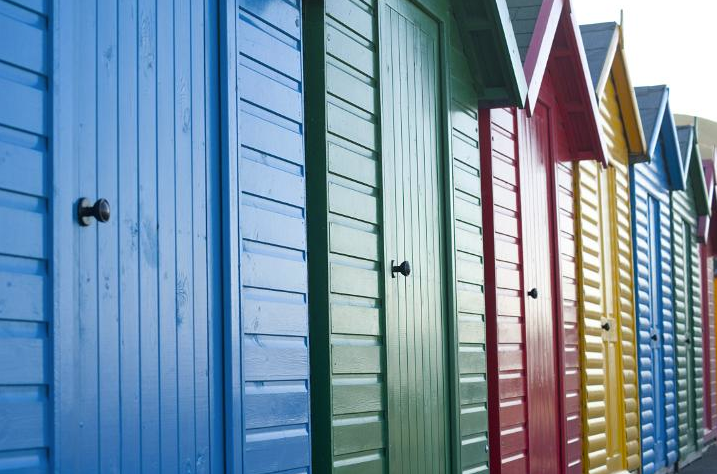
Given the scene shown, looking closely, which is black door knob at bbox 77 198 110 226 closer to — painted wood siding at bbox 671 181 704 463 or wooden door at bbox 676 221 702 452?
painted wood siding at bbox 671 181 704 463

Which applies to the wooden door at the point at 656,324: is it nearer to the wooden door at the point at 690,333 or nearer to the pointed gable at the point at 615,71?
the pointed gable at the point at 615,71

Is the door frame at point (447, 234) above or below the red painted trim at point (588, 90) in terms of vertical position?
below

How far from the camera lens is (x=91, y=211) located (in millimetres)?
3693

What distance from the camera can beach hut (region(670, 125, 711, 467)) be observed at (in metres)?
17.5

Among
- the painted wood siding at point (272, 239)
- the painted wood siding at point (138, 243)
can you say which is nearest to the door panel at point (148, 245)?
the painted wood siding at point (138, 243)

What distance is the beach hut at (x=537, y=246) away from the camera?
869cm

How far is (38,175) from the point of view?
11.5 feet

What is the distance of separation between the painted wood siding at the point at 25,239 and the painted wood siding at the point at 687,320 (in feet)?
48.3

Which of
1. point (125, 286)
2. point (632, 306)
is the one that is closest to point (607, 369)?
point (632, 306)

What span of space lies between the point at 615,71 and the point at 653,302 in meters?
3.43

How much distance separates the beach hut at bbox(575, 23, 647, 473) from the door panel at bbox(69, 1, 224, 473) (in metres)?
7.26

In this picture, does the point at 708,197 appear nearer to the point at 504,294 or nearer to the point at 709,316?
the point at 709,316

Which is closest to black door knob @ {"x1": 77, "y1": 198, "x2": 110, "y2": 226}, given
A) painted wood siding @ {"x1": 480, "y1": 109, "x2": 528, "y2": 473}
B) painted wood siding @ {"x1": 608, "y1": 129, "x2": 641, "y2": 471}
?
painted wood siding @ {"x1": 480, "y1": 109, "x2": 528, "y2": 473}

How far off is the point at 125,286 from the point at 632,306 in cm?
1078
